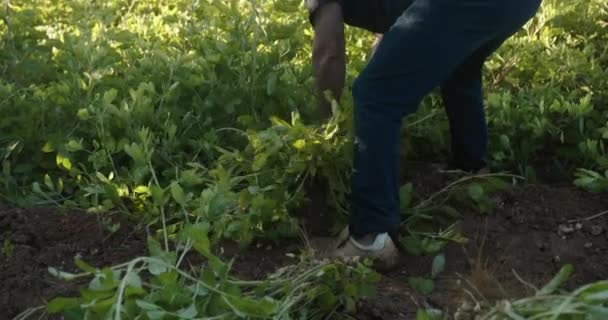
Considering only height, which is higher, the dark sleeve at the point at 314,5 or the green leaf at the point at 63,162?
the dark sleeve at the point at 314,5

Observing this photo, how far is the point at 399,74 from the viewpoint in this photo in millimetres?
3375

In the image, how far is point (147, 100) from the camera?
4.31 m

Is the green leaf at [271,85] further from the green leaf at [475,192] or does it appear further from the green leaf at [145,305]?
the green leaf at [145,305]

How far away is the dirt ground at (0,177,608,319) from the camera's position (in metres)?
3.31

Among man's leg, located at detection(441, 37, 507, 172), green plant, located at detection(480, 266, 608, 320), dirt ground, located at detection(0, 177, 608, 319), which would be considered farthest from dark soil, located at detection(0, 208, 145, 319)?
green plant, located at detection(480, 266, 608, 320)

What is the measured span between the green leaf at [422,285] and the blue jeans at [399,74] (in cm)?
24

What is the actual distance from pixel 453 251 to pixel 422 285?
38 centimetres

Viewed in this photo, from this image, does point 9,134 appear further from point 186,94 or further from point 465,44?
point 465,44

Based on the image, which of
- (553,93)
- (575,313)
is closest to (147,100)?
(553,93)

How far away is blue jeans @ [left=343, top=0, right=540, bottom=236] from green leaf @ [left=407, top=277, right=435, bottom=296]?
24 cm

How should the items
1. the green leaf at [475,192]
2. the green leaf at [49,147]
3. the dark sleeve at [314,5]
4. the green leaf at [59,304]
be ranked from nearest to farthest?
the green leaf at [59,304] < the dark sleeve at [314,5] < the green leaf at [475,192] < the green leaf at [49,147]

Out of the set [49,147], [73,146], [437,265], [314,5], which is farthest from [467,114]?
[49,147]

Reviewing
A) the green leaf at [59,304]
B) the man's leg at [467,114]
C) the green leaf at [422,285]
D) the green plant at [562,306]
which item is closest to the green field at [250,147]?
the green leaf at [422,285]

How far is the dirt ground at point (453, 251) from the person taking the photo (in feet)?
10.9
